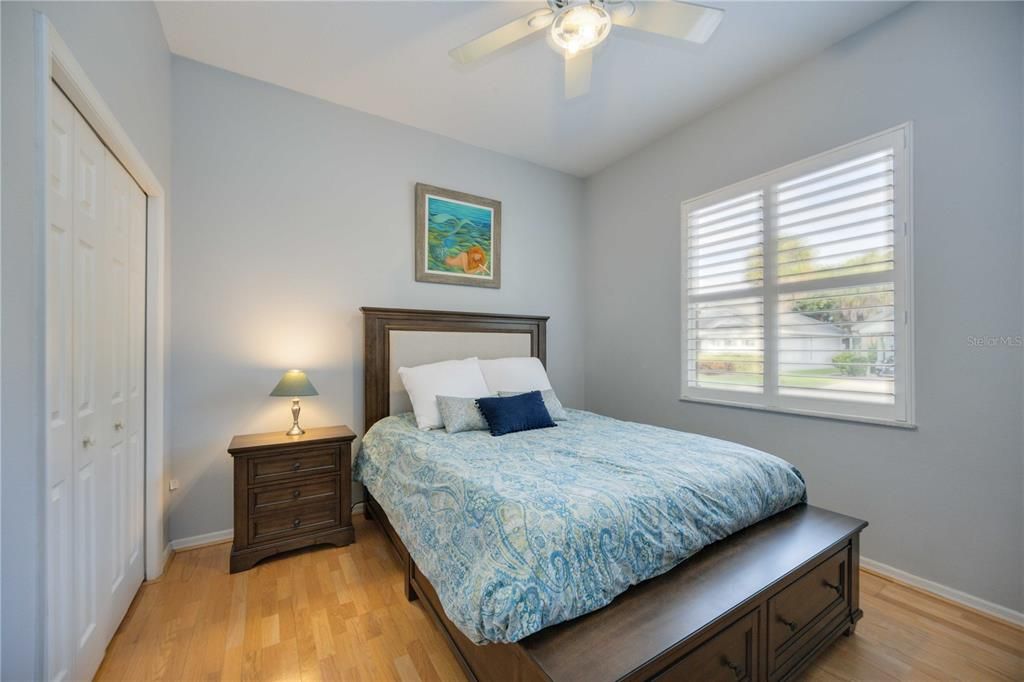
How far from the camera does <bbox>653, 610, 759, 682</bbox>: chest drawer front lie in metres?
1.16

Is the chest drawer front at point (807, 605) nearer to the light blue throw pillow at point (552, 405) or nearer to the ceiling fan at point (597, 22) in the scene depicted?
the light blue throw pillow at point (552, 405)

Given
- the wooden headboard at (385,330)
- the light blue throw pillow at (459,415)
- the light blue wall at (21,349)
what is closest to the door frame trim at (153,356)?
the light blue wall at (21,349)

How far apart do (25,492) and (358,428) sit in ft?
6.47

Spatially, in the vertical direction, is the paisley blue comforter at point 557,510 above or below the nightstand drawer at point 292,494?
above

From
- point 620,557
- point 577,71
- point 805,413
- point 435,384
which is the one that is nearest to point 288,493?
point 435,384

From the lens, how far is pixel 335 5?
2123 mm

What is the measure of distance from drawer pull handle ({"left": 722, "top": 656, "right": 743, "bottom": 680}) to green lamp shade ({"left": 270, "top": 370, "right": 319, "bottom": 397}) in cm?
→ 230

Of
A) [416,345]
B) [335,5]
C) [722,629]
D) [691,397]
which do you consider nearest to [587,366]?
[691,397]

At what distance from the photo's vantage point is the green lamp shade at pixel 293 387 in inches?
95.4

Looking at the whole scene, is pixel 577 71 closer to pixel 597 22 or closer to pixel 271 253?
pixel 597 22

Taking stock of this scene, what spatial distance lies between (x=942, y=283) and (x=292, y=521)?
12.3ft

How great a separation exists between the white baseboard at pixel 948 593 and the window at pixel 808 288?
0.82 meters

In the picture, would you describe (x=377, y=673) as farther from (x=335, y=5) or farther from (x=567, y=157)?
(x=567, y=157)

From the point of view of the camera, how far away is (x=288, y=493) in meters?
2.40
